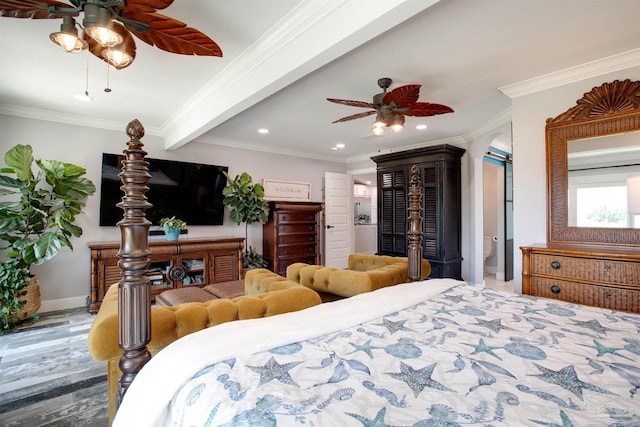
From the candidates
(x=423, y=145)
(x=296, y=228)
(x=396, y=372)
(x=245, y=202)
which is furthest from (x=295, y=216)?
(x=396, y=372)

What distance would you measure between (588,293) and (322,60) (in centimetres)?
262

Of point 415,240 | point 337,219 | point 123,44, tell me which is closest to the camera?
point 123,44

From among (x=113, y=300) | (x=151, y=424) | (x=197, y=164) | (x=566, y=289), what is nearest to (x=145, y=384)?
(x=151, y=424)

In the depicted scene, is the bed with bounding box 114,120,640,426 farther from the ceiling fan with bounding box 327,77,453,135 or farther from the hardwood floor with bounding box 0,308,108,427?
the ceiling fan with bounding box 327,77,453,135

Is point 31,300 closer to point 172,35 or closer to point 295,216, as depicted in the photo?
point 172,35

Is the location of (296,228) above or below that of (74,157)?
below

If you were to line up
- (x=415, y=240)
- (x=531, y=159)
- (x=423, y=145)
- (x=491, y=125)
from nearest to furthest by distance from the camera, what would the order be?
(x=415, y=240) → (x=531, y=159) → (x=491, y=125) → (x=423, y=145)

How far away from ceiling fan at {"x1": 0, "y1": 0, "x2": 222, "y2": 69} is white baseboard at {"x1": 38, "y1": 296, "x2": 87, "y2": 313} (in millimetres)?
3492

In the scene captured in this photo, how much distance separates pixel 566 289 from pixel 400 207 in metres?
2.98

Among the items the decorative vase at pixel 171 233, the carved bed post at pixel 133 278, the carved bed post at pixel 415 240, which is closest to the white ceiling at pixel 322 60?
the carved bed post at pixel 415 240

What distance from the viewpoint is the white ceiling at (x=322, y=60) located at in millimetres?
1905

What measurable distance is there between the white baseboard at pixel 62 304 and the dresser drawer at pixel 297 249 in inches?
108

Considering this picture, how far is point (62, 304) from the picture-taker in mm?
3957

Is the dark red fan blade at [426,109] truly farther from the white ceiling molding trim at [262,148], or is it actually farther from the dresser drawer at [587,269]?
the white ceiling molding trim at [262,148]
